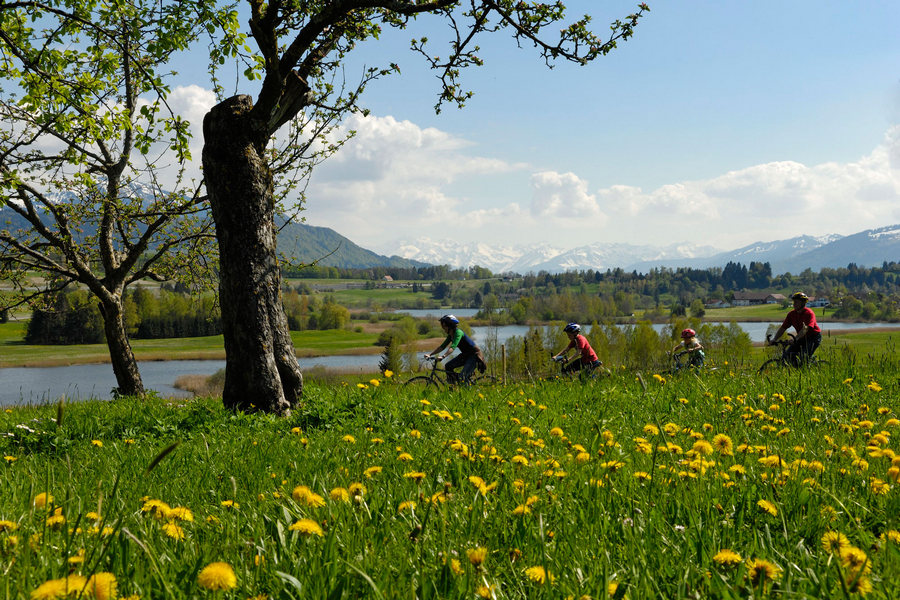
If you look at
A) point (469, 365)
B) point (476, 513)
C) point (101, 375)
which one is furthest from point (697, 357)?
Answer: point (101, 375)

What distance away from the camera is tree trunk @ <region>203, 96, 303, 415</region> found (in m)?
8.63

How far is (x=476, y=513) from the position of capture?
9.09 feet

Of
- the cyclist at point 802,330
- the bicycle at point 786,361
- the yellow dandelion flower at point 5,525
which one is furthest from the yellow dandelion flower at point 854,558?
the cyclist at point 802,330

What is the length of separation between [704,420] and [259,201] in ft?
22.6

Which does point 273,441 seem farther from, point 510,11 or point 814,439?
point 510,11

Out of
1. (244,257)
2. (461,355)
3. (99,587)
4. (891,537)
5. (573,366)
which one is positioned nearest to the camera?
(99,587)

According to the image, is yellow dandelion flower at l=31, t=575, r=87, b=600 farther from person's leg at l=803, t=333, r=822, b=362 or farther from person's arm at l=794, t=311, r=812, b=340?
person's arm at l=794, t=311, r=812, b=340

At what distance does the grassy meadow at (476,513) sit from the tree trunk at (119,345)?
1010 cm

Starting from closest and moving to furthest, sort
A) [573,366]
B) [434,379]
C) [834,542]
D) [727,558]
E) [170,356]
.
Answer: [727,558] → [834,542] → [434,379] → [573,366] → [170,356]

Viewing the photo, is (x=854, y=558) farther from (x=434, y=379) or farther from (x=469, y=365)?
(x=469, y=365)

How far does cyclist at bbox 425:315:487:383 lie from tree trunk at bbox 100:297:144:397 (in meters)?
9.23

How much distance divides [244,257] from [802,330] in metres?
12.0

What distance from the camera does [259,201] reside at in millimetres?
8758

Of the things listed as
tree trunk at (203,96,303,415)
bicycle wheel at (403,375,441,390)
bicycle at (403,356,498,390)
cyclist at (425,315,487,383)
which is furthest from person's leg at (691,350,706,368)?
tree trunk at (203,96,303,415)
